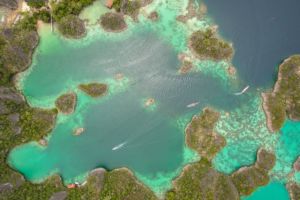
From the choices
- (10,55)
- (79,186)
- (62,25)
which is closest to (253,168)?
(79,186)

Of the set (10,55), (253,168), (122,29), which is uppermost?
(122,29)

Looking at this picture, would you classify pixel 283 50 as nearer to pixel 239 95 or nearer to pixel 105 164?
pixel 239 95

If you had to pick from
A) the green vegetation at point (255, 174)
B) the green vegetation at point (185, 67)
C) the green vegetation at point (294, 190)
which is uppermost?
the green vegetation at point (185, 67)

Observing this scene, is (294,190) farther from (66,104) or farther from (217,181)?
(66,104)

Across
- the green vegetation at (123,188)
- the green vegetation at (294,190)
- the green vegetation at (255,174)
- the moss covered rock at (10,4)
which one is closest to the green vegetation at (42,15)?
the moss covered rock at (10,4)

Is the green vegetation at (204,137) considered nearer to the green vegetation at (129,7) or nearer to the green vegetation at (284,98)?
the green vegetation at (284,98)

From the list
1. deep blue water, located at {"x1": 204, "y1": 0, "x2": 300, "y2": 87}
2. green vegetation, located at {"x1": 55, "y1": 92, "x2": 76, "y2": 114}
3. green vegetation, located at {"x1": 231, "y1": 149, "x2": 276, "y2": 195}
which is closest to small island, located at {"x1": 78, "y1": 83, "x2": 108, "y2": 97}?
green vegetation, located at {"x1": 55, "y1": 92, "x2": 76, "y2": 114}

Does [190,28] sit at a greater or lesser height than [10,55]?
greater

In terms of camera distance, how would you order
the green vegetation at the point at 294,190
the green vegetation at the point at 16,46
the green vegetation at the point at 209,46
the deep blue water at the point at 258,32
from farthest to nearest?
the deep blue water at the point at 258,32
the green vegetation at the point at 209,46
the green vegetation at the point at 294,190
the green vegetation at the point at 16,46
